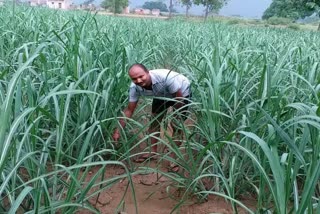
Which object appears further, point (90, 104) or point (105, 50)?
point (105, 50)

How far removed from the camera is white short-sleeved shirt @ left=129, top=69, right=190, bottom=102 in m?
2.33

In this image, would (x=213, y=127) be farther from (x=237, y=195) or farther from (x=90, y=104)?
(x=90, y=104)

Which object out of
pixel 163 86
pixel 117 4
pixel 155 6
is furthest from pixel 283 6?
pixel 155 6

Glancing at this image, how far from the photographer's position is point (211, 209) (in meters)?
1.78

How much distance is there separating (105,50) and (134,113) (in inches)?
22.9

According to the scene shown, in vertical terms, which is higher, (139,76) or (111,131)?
(139,76)

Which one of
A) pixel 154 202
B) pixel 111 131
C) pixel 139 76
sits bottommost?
pixel 154 202

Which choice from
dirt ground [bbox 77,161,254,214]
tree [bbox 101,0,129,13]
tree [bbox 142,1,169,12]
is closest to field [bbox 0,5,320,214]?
dirt ground [bbox 77,161,254,214]

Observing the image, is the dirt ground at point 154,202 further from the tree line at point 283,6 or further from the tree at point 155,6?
the tree at point 155,6

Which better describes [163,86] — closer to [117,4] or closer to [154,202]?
[154,202]

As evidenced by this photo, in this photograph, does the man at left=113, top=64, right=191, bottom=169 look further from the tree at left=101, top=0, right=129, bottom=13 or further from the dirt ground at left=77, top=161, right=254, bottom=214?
the tree at left=101, top=0, right=129, bottom=13

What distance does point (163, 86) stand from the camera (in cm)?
242

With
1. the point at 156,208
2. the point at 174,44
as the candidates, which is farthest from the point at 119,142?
the point at 174,44

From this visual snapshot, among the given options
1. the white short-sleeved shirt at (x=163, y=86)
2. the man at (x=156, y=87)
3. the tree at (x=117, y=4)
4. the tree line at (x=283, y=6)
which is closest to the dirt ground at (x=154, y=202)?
the man at (x=156, y=87)
